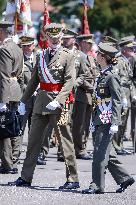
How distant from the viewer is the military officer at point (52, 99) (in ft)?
42.3

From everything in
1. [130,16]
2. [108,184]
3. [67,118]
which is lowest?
[108,184]

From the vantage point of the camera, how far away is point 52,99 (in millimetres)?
12875

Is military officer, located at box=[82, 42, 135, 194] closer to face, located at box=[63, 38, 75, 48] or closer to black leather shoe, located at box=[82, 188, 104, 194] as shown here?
black leather shoe, located at box=[82, 188, 104, 194]

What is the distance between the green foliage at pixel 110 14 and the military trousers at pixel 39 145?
1237 inches

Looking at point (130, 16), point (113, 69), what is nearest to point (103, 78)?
point (113, 69)

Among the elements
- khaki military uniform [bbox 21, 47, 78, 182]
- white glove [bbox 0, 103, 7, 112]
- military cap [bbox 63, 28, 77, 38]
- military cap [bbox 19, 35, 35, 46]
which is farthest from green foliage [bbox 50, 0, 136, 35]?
khaki military uniform [bbox 21, 47, 78, 182]

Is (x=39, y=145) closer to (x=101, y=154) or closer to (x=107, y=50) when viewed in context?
(x=101, y=154)

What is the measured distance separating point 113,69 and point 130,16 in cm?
3380

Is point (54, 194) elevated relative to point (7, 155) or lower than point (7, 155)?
lower

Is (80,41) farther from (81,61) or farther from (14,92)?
(14,92)

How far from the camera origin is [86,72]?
1681 cm

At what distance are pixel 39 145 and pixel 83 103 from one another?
4058 millimetres

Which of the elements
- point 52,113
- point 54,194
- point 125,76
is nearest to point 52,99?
point 52,113

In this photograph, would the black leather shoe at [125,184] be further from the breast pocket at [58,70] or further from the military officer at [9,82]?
the military officer at [9,82]
